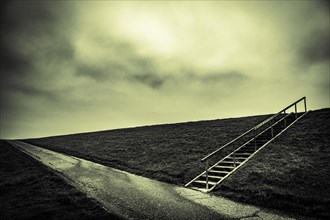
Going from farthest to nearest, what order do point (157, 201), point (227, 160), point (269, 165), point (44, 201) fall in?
point (227, 160), point (269, 165), point (157, 201), point (44, 201)

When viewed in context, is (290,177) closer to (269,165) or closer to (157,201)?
(269,165)

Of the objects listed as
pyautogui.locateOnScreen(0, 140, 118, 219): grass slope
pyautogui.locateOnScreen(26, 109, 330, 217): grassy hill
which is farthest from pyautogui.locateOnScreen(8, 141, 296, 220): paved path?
pyautogui.locateOnScreen(26, 109, 330, 217): grassy hill

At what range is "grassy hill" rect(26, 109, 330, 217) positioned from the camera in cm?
772

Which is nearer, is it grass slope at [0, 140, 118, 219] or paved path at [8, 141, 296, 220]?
grass slope at [0, 140, 118, 219]

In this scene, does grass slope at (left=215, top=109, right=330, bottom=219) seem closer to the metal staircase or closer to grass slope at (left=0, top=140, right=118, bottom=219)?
the metal staircase

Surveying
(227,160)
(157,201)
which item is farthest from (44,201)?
(227,160)

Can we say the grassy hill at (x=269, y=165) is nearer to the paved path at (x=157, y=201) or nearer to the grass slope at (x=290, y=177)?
the grass slope at (x=290, y=177)

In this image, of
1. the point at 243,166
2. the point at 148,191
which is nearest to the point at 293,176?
the point at 243,166

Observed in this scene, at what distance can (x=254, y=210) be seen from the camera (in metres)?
7.20

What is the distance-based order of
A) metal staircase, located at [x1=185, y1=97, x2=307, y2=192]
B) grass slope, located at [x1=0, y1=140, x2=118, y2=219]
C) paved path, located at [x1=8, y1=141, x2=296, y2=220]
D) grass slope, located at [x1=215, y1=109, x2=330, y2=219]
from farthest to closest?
1. metal staircase, located at [x1=185, y1=97, x2=307, y2=192]
2. grass slope, located at [x1=215, y1=109, x2=330, y2=219]
3. paved path, located at [x1=8, y1=141, x2=296, y2=220]
4. grass slope, located at [x1=0, y1=140, x2=118, y2=219]

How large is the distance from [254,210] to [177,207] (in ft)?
7.99

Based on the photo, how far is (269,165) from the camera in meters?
10.4

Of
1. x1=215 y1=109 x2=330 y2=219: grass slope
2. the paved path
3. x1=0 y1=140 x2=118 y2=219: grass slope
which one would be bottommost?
the paved path

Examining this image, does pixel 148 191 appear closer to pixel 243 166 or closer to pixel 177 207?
pixel 177 207
